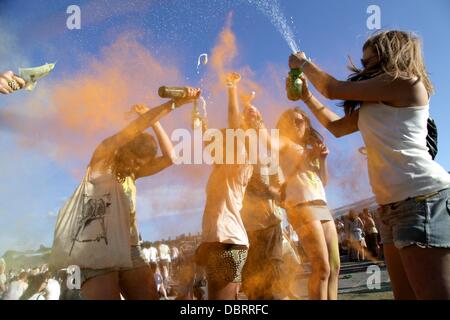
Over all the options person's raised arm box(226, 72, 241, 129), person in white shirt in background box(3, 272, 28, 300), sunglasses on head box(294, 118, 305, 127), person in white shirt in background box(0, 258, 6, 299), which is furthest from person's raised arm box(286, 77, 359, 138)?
person in white shirt in background box(3, 272, 28, 300)

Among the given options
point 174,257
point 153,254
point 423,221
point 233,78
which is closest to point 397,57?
point 423,221

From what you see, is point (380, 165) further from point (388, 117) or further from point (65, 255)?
point (65, 255)

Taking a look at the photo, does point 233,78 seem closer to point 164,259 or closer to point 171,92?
point 171,92

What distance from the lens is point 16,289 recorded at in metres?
3.44

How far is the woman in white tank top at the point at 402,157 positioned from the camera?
1.53 metres

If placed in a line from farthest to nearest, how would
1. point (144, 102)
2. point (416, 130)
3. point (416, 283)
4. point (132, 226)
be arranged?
1. point (144, 102)
2. point (132, 226)
3. point (416, 130)
4. point (416, 283)

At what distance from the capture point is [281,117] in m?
3.23

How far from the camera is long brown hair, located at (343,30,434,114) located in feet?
5.83

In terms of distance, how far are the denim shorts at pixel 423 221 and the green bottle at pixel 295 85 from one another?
2.74 feet

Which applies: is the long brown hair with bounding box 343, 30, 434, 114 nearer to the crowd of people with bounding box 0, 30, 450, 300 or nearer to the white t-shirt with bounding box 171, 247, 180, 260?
the crowd of people with bounding box 0, 30, 450, 300

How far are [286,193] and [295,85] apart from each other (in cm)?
102

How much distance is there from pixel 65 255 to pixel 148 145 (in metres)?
0.80

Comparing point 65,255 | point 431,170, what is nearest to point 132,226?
point 65,255

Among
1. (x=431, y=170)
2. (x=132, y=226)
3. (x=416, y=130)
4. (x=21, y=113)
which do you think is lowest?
(x=132, y=226)
